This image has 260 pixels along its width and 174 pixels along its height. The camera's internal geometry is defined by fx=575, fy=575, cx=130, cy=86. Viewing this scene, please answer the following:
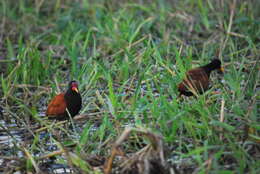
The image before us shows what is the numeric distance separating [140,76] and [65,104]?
0.76 m

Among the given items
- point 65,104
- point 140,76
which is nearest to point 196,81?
point 140,76

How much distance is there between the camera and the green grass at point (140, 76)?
4.27 meters

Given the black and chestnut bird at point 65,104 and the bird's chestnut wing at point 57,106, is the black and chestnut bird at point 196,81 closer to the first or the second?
the black and chestnut bird at point 65,104

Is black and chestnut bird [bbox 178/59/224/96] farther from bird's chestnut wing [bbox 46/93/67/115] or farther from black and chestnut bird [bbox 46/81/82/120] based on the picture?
bird's chestnut wing [bbox 46/93/67/115]

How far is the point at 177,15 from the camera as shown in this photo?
8.59 metres

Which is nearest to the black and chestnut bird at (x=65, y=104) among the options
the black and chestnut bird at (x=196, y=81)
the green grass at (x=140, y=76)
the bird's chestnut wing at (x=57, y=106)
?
the bird's chestnut wing at (x=57, y=106)

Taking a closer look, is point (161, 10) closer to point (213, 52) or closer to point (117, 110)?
point (213, 52)

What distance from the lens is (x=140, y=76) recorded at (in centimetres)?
533

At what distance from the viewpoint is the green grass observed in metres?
4.27

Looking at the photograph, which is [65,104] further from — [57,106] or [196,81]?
[196,81]

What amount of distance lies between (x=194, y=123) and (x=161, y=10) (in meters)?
4.68

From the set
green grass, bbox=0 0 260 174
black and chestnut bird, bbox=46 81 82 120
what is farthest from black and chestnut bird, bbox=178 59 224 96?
black and chestnut bird, bbox=46 81 82 120

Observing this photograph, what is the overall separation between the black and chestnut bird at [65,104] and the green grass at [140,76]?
10 cm

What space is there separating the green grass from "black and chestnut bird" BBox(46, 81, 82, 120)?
0.34ft
